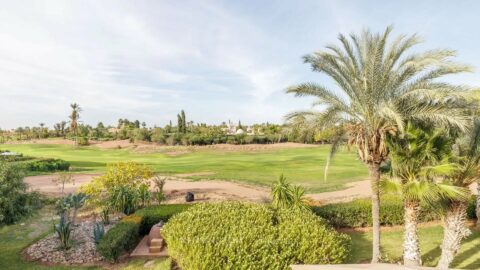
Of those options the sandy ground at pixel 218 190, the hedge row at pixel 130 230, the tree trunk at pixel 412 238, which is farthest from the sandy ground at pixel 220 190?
the tree trunk at pixel 412 238

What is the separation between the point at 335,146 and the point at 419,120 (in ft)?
10.0

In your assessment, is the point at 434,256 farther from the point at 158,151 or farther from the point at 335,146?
the point at 158,151

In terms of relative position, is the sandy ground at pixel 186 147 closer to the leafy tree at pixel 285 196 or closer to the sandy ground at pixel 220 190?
the sandy ground at pixel 220 190

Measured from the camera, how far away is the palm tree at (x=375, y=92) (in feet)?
34.9

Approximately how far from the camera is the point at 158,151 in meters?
61.8

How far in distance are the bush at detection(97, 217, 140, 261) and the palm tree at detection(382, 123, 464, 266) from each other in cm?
1013

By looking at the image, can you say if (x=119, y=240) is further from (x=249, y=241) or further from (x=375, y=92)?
(x=375, y=92)

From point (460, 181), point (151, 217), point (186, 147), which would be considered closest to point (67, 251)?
point (151, 217)

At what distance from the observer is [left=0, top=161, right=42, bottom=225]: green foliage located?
11.0 m

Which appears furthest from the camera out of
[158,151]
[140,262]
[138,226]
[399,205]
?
[158,151]

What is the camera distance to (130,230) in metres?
13.6

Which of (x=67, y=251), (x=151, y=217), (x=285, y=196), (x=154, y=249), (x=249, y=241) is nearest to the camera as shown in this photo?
(x=249, y=241)

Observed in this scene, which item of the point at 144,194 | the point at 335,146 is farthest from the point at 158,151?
the point at 335,146

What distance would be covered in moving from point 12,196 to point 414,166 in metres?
14.2
